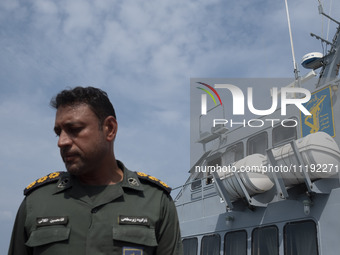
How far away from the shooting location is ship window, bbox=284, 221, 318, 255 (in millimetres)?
8312

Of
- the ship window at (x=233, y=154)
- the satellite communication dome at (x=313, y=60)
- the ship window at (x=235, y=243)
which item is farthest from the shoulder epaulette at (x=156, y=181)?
the satellite communication dome at (x=313, y=60)

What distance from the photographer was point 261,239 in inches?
376

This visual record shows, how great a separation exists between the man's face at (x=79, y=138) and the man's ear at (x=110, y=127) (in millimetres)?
48

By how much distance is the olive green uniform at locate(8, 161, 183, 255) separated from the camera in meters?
2.01

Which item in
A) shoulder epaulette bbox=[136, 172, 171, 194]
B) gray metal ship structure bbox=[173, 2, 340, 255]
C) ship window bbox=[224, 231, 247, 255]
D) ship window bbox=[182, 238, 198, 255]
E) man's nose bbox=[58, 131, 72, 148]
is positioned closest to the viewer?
man's nose bbox=[58, 131, 72, 148]

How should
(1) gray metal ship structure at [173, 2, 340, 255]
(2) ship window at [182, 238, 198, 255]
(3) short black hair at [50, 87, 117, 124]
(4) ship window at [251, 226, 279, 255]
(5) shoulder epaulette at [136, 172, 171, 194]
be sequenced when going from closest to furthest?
(3) short black hair at [50, 87, 117, 124], (5) shoulder epaulette at [136, 172, 171, 194], (1) gray metal ship structure at [173, 2, 340, 255], (4) ship window at [251, 226, 279, 255], (2) ship window at [182, 238, 198, 255]

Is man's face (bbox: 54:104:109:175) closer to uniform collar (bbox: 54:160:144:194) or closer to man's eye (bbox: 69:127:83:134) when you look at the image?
man's eye (bbox: 69:127:83:134)

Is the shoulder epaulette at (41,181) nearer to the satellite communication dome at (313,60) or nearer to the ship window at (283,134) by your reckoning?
the ship window at (283,134)

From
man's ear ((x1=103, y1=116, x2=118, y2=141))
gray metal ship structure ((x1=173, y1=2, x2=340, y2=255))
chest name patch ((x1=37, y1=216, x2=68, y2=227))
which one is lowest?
chest name patch ((x1=37, y1=216, x2=68, y2=227))

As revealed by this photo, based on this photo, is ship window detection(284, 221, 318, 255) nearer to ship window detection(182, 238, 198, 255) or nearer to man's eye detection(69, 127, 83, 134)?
ship window detection(182, 238, 198, 255)

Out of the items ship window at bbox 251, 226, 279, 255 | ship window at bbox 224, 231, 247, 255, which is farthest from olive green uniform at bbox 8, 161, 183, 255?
ship window at bbox 224, 231, 247, 255

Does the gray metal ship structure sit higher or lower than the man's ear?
higher

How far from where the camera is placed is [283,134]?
34.0 ft

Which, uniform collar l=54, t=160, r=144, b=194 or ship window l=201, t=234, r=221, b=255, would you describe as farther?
ship window l=201, t=234, r=221, b=255
